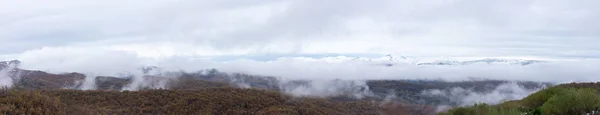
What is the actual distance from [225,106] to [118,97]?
15298 millimetres

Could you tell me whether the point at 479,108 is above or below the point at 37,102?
below

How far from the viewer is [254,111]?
7469 cm

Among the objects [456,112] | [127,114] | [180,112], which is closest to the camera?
[456,112]

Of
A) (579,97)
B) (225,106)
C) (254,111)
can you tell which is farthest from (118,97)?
(579,97)

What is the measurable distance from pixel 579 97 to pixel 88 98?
56407 millimetres

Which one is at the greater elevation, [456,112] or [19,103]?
[19,103]

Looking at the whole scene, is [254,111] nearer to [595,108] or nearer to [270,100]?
[270,100]

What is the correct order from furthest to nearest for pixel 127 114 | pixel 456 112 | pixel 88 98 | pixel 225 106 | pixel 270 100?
1. pixel 270 100
2. pixel 225 106
3. pixel 88 98
4. pixel 127 114
5. pixel 456 112

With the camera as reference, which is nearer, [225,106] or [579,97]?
[579,97]

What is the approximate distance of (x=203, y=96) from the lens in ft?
247

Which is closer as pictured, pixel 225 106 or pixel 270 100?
pixel 225 106

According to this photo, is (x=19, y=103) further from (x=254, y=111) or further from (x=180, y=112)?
(x=254, y=111)

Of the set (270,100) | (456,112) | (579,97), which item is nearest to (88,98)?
(270,100)

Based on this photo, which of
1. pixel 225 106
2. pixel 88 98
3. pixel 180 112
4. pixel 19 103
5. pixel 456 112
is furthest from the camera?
pixel 225 106
